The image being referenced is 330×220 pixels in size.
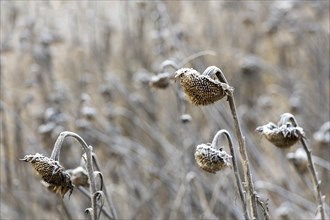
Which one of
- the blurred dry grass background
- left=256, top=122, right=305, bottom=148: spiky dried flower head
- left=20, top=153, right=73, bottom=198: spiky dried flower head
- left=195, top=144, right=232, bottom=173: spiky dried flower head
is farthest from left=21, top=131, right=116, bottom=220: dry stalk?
the blurred dry grass background

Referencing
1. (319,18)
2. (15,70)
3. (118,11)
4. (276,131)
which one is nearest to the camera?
(276,131)

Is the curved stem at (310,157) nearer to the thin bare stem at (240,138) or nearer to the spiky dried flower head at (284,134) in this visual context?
the spiky dried flower head at (284,134)

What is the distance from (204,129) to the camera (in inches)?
173

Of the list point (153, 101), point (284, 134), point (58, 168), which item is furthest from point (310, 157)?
point (153, 101)

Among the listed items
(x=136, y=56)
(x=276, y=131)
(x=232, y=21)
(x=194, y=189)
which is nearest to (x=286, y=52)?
(x=232, y=21)

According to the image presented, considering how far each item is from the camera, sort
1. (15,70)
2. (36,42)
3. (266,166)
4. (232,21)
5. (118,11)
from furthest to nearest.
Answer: (118,11), (232,21), (15,70), (36,42), (266,166)

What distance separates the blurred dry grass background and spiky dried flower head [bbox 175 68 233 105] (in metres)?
0.76

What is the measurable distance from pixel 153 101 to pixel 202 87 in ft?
9.32

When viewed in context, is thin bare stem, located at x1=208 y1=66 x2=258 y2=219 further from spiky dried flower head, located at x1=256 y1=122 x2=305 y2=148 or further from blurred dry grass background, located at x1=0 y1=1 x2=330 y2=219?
blurred dry grass background, located at x1=0 y1=1 x2=330 y2=219

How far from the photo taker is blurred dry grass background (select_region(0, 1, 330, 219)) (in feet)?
9.37

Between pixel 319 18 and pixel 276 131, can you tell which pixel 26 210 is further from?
pixel 319 18

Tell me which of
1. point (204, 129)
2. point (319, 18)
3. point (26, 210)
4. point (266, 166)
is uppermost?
point (319, 18)

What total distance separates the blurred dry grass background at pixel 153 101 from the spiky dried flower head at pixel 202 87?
76 centimetres

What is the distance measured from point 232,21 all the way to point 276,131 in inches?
158
